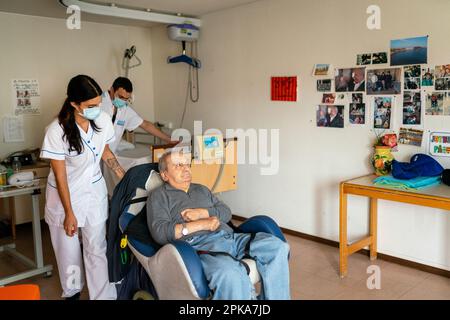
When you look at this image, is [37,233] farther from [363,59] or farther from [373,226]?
[363,59]

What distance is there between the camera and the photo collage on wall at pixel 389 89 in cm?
306

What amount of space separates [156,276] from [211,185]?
5.68 ft

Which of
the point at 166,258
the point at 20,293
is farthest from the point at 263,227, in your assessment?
the point at 20,293

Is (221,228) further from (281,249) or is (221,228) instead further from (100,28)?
(100,28)

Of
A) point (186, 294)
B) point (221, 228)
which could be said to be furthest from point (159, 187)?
point (186, 294)

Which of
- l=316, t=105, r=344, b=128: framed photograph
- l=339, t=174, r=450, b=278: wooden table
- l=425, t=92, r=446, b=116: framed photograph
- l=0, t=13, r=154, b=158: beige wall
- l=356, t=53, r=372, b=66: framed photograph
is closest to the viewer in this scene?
l=339, t=174, r=450, b=278: wooden table

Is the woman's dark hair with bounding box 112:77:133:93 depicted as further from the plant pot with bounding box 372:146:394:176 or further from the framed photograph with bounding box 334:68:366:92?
the plant pot with bounding box 372:146:394:176

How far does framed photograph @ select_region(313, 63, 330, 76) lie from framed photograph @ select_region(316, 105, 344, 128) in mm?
268

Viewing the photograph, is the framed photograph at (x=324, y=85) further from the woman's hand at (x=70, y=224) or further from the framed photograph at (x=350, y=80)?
the woman's hand at (x=70, y=224)

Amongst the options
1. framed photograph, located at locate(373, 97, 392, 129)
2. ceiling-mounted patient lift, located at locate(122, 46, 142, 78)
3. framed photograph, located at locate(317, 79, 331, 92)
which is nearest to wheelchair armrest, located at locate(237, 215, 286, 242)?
framed photograph, located at locate(373, 97, 392, 129)

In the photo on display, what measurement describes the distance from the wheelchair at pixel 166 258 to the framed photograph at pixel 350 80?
4.93 feet

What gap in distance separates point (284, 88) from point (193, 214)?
6.22 feet

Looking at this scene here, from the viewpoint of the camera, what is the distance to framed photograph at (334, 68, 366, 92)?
3.42m

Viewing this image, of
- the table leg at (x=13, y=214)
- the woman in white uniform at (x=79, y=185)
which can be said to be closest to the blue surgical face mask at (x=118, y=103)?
the woman in white uniform at (x=79, y=185)
